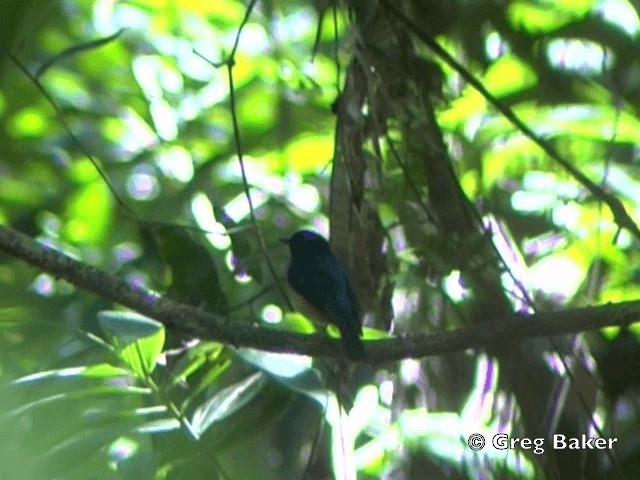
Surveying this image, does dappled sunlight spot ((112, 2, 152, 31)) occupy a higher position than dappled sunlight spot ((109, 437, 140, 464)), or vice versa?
dappled sunlight spot ((112, 2, 152, 31))

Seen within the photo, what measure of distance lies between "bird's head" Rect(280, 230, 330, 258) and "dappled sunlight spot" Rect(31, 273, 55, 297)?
0.80 meters

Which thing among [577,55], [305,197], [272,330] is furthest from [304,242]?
[577,55]

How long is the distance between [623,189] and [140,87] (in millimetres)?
1592

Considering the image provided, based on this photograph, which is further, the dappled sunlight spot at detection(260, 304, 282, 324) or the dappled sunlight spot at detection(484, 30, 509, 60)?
the dappled sunlight spot at detection(260, 304, 282, 324)

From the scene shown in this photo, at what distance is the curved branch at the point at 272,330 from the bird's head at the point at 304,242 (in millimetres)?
797

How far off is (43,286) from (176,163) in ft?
1.93

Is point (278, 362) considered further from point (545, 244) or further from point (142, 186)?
point (142, 186)

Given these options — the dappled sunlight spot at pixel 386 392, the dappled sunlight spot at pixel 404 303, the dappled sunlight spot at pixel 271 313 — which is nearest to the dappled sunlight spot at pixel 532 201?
the dappled sunlight spot at pixel 404 303

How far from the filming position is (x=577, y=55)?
13.1ft

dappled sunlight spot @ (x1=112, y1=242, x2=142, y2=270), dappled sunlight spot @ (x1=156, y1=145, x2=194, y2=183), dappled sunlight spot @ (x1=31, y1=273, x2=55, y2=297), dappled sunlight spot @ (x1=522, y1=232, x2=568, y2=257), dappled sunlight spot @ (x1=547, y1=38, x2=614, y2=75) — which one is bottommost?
dappled sunlight spot @ (x1=31, y1=273, x2=55, y2=297)

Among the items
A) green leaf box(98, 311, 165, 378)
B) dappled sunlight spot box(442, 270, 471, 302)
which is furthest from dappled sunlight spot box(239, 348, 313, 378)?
dappled sunlight spot box(442, 270, 471, 302)

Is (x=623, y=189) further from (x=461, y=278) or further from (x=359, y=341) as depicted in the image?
(x=359, y=341)

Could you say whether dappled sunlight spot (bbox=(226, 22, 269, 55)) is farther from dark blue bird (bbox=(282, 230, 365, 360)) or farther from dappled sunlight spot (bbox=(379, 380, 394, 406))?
dappled sunlight spot (bbox=(379, 380, 394, 406))

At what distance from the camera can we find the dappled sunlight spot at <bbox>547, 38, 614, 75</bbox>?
3941 mm
